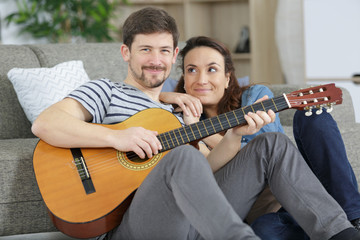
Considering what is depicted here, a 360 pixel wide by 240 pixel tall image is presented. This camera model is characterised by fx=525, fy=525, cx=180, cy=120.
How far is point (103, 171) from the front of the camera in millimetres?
1493

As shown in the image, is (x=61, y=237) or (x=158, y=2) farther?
(x=158, y=2)

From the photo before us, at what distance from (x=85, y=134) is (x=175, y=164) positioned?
0.33 metres

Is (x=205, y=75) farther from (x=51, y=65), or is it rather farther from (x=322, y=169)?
(x=51, y=65)

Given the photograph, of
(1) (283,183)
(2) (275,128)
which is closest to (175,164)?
(1) (283,183)

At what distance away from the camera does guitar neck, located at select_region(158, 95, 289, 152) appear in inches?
59.7

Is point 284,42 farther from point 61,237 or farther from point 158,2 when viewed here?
point 61,237

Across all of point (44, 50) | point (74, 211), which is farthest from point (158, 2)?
point (74, 211)

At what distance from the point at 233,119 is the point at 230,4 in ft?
10.3

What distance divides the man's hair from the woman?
253 mm

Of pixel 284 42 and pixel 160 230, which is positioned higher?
pixel 284 42

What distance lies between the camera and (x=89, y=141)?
4.95 ft

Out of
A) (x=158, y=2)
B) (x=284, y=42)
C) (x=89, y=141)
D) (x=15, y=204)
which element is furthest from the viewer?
(x=158, y=2)

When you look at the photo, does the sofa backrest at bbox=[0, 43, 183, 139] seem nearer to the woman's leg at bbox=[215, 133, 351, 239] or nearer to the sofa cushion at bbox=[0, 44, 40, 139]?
the sofa cushion at bbox=[0, 44, 40, 139]

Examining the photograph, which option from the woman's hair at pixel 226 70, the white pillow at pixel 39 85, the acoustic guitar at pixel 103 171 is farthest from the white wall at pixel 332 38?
the acoustic guitar at pixel 103 171
